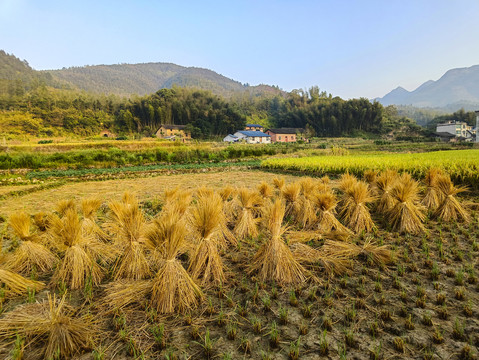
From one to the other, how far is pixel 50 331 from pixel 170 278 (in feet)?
3.09

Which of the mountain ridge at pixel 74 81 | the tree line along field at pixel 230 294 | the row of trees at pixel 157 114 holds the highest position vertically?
the mountain ridge at pixel 74 81

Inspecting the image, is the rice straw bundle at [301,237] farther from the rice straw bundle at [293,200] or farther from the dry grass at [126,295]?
the dry grass at [126,295]

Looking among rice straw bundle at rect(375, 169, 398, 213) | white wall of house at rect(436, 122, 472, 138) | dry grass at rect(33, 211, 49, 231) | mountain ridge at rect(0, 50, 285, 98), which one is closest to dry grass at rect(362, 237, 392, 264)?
rice straw bundle at rect(375, 169, 398, 213)

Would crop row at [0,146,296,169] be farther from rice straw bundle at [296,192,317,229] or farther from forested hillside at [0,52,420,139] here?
forested hillside at [0,52,420,139]

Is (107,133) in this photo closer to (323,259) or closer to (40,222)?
(40,222)

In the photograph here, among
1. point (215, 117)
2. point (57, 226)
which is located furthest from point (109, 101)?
point (57, 226)

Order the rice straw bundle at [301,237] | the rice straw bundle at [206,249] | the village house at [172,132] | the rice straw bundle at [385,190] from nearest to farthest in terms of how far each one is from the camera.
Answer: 1. the rice straw bundle at [206,249]
2. the rice straw bundle at [301,237]
3. the rice straw bundle at [385,190]
4. the village house at [172,132]

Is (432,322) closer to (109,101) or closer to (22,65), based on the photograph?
(109,101)

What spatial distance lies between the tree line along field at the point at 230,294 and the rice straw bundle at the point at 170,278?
0.04 feet

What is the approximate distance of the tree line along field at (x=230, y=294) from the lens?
1.91 meters

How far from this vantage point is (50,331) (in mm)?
1859

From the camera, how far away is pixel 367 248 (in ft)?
11.3

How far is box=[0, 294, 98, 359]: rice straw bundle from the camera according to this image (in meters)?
1.80

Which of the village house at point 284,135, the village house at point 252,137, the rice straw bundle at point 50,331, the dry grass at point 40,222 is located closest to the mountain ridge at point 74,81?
the village house at point 252,137
